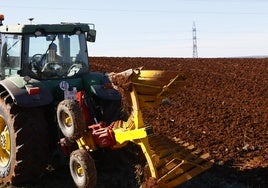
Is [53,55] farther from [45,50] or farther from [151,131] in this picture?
[151,131]

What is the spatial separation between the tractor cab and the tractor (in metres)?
0.01

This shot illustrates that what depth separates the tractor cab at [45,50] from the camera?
6012 mm

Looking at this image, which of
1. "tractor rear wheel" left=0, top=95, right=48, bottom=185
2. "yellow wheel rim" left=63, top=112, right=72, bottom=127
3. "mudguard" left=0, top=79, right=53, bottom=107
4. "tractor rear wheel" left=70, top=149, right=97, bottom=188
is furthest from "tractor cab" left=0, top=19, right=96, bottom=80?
"tractor rear wheel" left=70, top=149, right=97, bottom=188

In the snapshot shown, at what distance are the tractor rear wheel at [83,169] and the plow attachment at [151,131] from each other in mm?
375

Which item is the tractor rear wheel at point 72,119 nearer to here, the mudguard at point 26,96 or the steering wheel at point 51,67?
the mudguard at point 26,96

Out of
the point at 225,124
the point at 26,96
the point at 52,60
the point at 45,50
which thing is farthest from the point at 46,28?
the point at 225,124

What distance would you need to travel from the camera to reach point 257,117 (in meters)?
8.74

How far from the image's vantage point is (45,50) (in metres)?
6.16

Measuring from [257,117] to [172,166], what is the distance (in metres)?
4.43

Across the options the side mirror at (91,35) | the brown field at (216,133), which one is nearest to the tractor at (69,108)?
the side mirror at (91,35)

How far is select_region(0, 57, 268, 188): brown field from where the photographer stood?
19.2 feet

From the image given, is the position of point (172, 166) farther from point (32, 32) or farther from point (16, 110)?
point (32, 32)

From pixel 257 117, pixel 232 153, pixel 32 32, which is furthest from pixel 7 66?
pixel 257 117

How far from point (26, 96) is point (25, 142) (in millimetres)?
551
